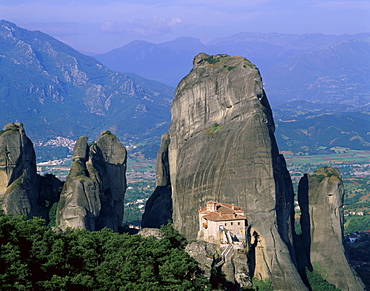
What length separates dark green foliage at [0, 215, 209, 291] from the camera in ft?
112

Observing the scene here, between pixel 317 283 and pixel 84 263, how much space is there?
2790cm

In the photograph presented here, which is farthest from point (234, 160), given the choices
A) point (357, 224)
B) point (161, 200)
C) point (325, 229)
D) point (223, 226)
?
point (357, 224)

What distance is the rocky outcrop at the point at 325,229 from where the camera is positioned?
204 ft

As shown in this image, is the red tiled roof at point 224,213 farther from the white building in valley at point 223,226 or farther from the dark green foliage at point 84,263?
the dark green foliage at point 84,263

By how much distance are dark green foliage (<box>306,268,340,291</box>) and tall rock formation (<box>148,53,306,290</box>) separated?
277 centimetres

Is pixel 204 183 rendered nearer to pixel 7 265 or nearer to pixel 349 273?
pixel 349 273

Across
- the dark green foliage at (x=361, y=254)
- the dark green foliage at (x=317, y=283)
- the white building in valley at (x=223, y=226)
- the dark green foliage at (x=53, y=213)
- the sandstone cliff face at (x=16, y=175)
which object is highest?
the sandstone cliff face at (x=16, y=175)

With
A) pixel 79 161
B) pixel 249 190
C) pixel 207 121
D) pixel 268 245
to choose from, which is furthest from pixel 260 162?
pixel 79 161

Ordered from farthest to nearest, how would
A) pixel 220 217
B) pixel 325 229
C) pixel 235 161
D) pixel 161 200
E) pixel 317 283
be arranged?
pixel 161 200 → pixel 325 229 → pixel 235 161 → pixel 317 283 → pixel 220 217

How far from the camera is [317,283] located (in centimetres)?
6147

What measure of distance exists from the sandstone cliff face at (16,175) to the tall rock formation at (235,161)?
1257 cm

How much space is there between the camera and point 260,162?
2389 inches

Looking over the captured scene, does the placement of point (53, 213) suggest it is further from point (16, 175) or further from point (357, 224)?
point (357, 224)

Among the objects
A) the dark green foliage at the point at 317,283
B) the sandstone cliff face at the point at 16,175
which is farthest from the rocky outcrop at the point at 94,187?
the dark green foliage at the point at 317,283
